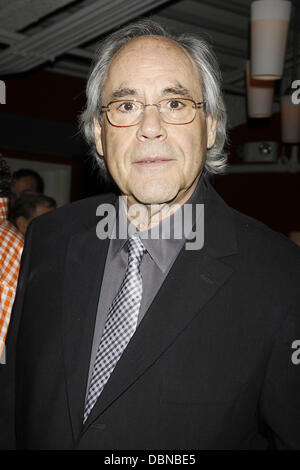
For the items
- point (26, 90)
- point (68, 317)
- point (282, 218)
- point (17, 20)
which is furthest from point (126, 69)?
point (282, 218)

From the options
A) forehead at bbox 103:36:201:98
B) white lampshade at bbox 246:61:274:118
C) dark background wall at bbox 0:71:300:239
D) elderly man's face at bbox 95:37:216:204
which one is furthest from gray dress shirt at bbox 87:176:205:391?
dark background wall at bbox 0:71:300:239

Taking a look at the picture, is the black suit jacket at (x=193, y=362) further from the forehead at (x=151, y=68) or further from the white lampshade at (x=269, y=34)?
the white lampshade at (x=269, y=34)

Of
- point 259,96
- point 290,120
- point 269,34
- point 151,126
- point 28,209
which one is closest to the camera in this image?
point 151,126

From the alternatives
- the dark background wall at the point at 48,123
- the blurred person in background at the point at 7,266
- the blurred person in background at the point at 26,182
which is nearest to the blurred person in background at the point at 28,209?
the blurred person in background at the point at 26,182

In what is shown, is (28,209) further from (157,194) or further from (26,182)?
(157,194)

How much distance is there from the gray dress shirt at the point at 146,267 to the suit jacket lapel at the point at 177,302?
0.20 ft

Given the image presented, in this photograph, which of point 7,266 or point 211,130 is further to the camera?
point 7,266

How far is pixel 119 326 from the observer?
50.7 inches

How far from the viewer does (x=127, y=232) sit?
146 cm

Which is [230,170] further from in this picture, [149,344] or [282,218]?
[149,344]

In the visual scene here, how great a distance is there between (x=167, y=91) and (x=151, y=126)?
116mm

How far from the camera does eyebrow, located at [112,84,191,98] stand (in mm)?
1384

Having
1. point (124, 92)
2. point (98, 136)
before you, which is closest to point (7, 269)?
point (98, 136)

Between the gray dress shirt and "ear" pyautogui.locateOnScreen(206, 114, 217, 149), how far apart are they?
22cm
